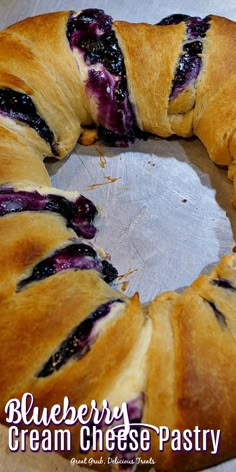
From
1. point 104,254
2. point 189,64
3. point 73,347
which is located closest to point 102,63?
point 189,64

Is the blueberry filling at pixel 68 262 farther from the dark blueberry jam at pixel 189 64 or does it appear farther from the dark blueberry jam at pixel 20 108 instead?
the dark blueberry jam at pixel 189 64

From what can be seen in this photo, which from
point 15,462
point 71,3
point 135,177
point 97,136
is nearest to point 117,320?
point 15,462

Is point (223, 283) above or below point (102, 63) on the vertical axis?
below

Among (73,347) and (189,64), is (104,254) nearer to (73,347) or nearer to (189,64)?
(73,347)

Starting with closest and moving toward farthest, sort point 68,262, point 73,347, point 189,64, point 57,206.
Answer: point 73,347 < point 68,262 < point 57,206 < point 189,64

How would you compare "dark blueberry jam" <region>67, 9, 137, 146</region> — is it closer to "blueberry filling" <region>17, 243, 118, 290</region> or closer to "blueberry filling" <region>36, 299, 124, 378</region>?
"blueberry filling" <region>17, 243, 118, 290</region>

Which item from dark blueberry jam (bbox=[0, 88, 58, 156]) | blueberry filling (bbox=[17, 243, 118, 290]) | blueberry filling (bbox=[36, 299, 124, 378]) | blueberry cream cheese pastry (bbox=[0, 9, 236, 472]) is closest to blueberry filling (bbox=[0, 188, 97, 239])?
blueberry cream cheese pastry (bbox=[0, 9, 236, 472])
